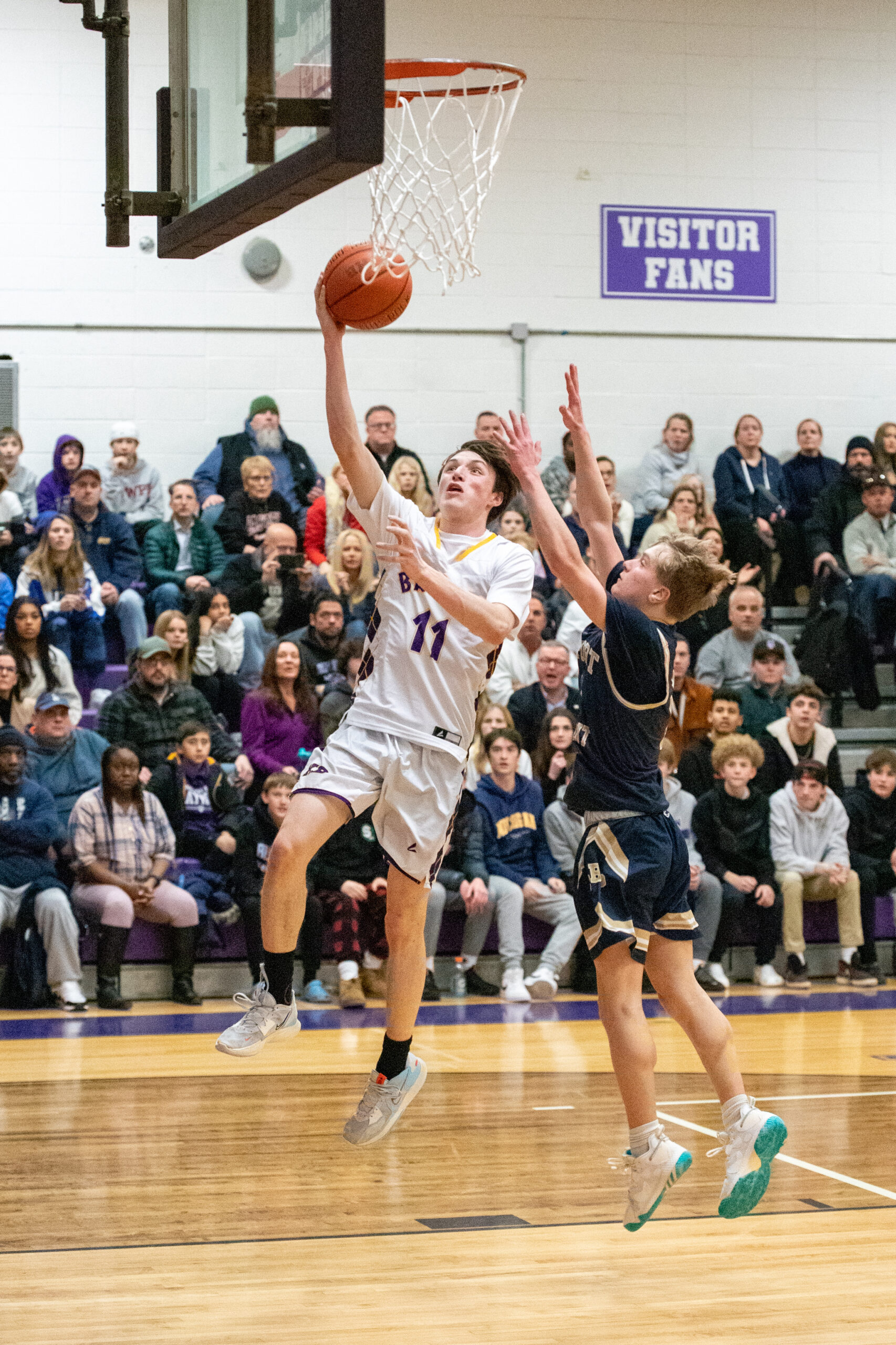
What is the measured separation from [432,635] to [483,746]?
16.7 ft

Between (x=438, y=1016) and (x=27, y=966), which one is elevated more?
(x=27, y=966)

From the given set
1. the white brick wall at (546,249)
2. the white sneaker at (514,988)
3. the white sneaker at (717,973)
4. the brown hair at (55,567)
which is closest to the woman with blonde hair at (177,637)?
the brown hair at (55,567)

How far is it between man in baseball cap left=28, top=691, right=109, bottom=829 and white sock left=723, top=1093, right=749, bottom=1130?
17.9ft

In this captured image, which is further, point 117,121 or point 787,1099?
point 787,1099

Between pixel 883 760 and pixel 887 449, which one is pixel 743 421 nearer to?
pixel 887 449

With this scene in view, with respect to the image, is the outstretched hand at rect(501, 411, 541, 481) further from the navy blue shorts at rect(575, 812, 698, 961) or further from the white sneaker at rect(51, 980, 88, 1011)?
the white sneaker at rect(51, 980, 88, 1011)

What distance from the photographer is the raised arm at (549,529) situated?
14.7 feet

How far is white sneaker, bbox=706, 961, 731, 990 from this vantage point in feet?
32.0

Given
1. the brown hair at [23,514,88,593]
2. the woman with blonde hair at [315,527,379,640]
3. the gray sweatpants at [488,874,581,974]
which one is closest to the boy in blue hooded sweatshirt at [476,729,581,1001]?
the gray sweatpants at [488,874,581,974]

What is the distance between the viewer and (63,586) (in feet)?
35.4

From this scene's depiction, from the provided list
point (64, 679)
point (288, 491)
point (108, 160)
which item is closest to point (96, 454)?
point (288, 491)

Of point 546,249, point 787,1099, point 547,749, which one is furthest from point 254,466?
point 787,1099

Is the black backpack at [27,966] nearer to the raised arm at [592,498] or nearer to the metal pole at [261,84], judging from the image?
the raised arm at [592,498]

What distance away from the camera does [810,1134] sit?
6.56m
